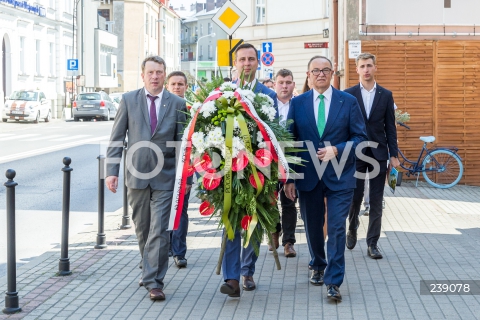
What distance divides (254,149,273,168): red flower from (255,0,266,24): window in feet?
126

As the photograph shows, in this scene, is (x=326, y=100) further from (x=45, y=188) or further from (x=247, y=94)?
(x=45, y=188)

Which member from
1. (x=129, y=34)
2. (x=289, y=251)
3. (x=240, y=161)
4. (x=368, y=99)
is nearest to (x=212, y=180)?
(x=240, y=161)

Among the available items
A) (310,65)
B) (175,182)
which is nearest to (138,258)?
(175,182)

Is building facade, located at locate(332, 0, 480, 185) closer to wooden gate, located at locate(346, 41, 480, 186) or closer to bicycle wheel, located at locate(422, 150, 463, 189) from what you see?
wooden gate, located at locate(346, 41, 480, 186)

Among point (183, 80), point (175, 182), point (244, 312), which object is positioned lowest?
point (244, 312)

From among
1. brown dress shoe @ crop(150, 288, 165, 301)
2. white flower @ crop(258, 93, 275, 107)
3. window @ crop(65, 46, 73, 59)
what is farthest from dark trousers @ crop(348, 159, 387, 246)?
window @ crop(65, 46, 73, 59)

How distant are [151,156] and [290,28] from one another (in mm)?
35900

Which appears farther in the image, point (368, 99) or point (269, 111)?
point (368, 99)

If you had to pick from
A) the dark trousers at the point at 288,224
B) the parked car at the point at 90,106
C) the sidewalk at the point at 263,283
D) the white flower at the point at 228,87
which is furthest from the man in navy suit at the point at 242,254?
the parked car at the point at 90,106

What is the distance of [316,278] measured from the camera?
735 centimetres

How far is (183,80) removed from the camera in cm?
877

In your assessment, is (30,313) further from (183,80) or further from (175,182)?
(183,80)

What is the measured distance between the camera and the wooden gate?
16.3 meters

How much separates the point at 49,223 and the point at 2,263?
2754 millimetres
